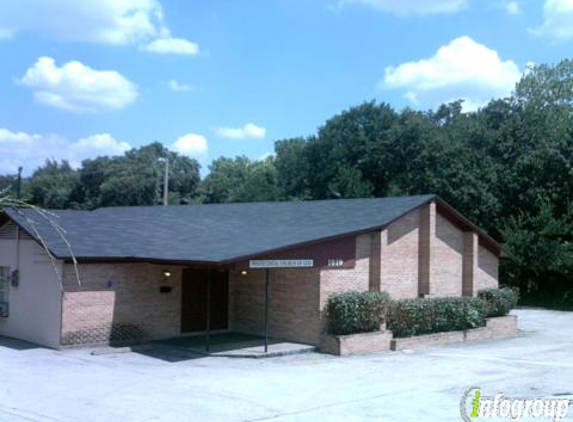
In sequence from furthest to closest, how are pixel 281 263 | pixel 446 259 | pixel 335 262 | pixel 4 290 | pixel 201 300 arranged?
pixel 446 259 < pixel 201 300 < pixel 4 290 < pixel 335 262 < pixel 281 263

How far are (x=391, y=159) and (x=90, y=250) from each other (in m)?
31.8

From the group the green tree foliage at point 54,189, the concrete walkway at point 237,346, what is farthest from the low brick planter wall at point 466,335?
the green tree foliage at point 54,189

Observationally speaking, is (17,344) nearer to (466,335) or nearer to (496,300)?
(466,335)

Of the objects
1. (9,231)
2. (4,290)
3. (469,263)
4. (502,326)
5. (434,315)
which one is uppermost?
(9,231)

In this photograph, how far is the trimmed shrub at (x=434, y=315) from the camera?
63.5 feet

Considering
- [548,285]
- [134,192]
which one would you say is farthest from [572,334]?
[134,192]

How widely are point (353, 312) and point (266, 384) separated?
5366 mm

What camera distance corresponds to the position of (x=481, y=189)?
120ft

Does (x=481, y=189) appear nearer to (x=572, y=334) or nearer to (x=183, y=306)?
(x=572, y=334)

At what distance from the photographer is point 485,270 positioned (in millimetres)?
24469

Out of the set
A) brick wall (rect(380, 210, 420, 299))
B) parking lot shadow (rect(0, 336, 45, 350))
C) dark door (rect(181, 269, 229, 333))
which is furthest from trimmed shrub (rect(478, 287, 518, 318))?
parking lot shadow (rect(0, 336, 45, 350))

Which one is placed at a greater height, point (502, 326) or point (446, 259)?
point (446, 259)

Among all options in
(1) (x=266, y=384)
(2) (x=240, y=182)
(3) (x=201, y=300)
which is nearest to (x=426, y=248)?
(3) (x=201, y=300)

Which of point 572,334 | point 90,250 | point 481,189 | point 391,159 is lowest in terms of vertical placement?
point 572,334
